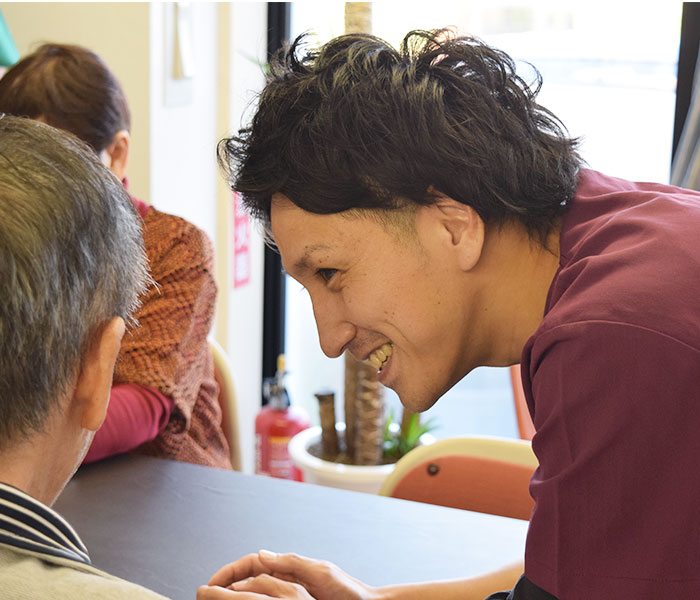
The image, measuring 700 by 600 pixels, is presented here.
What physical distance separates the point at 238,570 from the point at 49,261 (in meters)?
0.55

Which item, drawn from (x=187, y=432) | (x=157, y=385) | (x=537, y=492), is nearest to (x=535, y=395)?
(x=537, y=492)

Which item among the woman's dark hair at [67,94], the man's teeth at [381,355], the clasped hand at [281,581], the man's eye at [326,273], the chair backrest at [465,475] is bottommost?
Answer: the chair backrest at [465,475]

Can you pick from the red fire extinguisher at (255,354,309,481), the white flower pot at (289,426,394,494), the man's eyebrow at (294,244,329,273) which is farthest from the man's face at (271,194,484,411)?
the red fire extinguisher at (255,354,309,481)

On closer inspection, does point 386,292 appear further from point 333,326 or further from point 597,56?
point 597,56

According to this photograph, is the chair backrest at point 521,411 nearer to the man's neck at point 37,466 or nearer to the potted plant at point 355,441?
the potted plant at point 355,441

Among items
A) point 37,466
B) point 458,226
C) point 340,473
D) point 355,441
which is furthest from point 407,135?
point 355,441

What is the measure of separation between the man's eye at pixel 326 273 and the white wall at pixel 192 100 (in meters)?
1.41

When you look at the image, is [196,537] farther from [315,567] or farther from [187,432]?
[187,432]

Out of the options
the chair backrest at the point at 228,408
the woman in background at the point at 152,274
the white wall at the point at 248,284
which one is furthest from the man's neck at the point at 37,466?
the white wall at the point at 248,284

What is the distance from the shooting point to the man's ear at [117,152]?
1.74m

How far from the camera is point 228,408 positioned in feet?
6.51

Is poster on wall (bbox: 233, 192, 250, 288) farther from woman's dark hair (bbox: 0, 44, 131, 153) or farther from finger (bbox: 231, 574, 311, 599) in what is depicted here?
finger (bbox: 231, 574, 311, 599)

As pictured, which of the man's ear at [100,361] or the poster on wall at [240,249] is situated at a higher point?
the man's ear at [100,361]

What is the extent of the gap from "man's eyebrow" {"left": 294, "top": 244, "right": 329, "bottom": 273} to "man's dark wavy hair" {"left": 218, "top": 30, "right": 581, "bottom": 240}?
0.16 feet
